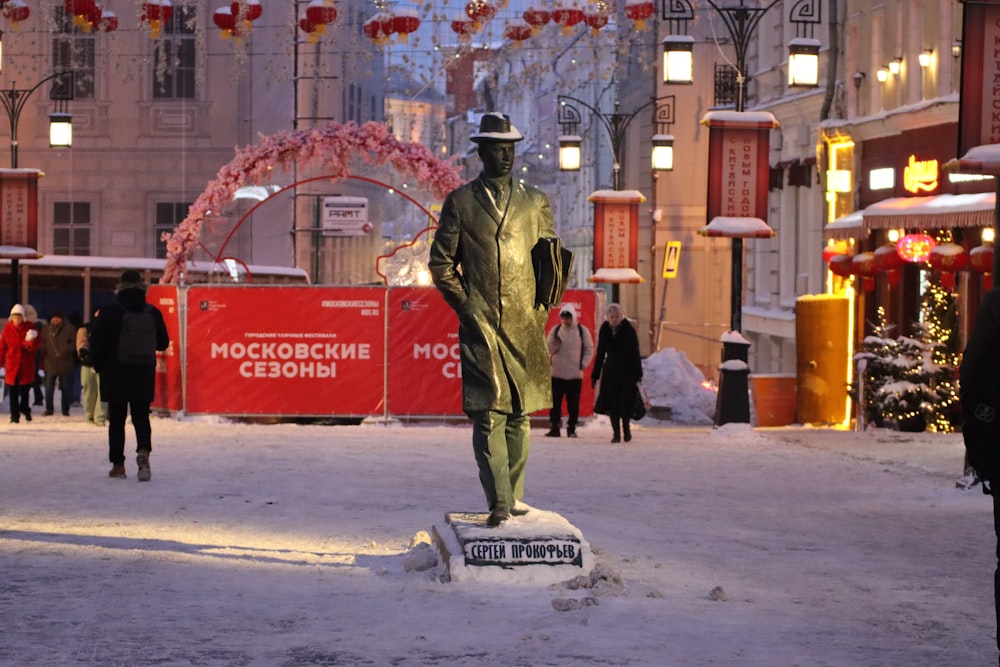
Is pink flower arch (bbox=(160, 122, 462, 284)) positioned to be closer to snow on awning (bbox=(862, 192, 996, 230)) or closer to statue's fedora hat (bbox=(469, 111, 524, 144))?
snow on awning (bbox=(862, 192, 996, 230))

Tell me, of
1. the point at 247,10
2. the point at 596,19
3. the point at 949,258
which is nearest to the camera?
the point at 949,258

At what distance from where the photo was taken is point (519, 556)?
31.4ft

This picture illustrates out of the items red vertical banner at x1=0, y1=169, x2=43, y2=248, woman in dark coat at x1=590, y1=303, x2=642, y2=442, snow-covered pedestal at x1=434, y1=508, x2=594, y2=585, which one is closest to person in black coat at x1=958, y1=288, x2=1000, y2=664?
snow-covered pedestal at x1=434, y1=508, x2=594, y2=585

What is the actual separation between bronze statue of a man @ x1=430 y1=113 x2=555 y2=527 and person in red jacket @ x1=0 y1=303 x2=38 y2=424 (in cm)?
1533

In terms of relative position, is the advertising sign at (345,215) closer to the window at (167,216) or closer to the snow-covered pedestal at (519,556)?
the window at (167,216)

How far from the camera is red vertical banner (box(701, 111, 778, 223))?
75.3ft

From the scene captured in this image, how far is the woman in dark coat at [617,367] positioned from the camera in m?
20.5

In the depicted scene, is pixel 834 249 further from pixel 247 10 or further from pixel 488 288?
pixel 488 288

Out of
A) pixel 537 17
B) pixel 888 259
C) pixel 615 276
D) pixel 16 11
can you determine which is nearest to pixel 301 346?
pixel 888 259

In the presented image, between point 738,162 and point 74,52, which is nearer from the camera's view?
point 738,162

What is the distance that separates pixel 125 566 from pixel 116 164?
123 feet

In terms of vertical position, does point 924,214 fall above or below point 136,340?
above

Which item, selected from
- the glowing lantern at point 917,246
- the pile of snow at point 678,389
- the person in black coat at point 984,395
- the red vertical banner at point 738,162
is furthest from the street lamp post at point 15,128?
the person in black coat at point 984,395

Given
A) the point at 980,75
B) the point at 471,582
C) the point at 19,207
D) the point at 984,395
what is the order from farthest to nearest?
the point at 19,207, the point at 980,75, the point at 471,582, the point at 984,395
